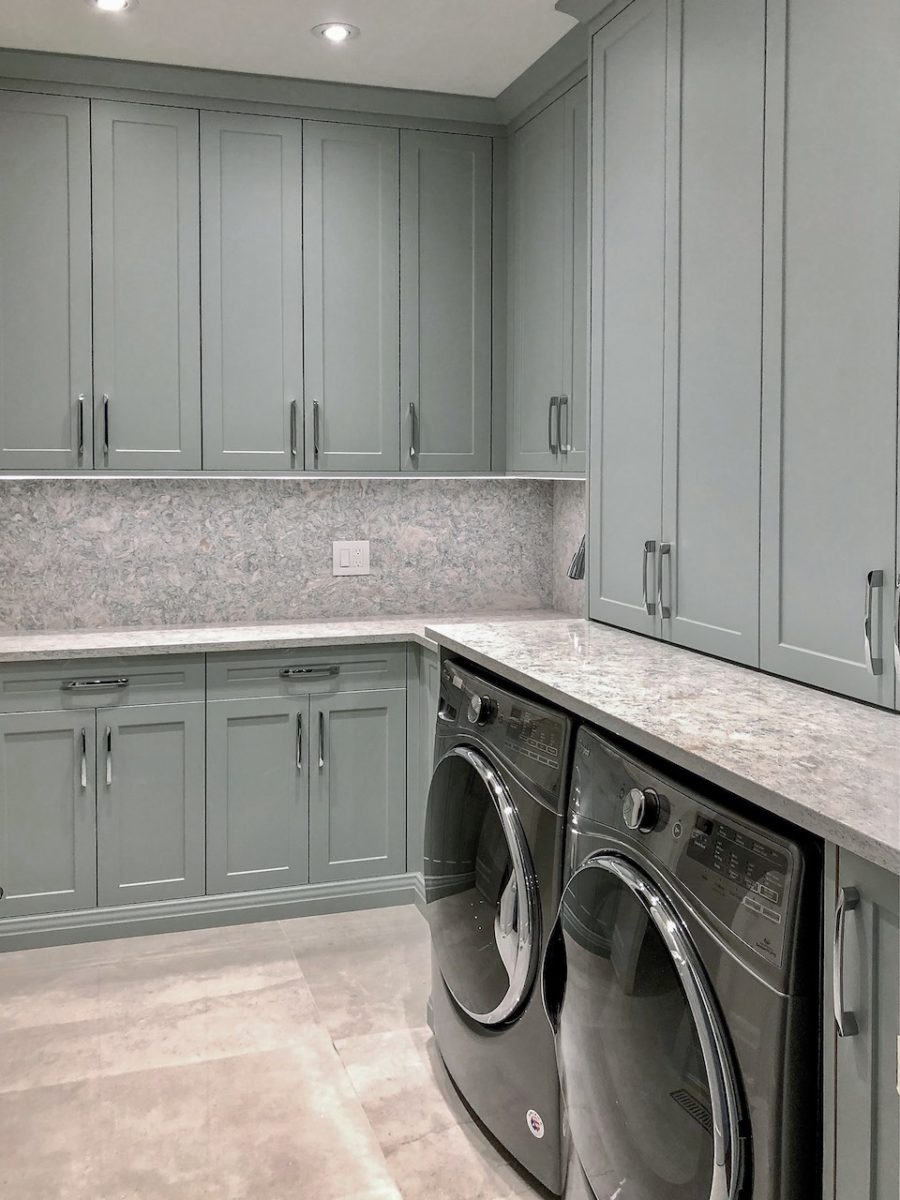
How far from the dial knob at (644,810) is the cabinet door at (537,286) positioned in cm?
187

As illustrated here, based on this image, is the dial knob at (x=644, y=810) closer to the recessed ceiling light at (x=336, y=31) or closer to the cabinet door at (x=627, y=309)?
the cabinet door at (x=627, y=309)

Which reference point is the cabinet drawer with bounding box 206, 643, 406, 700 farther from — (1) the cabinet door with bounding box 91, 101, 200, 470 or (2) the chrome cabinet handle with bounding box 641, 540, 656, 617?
(2) the chrome cabinet handle with bounding box 641, 540, 656, 617

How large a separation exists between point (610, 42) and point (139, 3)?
1221mm

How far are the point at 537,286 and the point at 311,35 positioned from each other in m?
0.96

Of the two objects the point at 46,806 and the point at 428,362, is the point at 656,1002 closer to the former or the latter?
the point at 46,806

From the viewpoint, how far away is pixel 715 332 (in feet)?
7.53

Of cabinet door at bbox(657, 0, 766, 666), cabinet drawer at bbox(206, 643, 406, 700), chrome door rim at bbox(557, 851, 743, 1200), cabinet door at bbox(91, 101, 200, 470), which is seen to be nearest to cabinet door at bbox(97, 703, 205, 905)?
cabinet drawer at bbox(206, 643, 406, 700)

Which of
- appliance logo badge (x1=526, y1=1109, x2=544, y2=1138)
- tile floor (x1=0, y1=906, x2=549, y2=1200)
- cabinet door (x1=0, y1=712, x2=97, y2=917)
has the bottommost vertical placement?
tile floor (x1=0, y1=906, x2=549, y2=1200)

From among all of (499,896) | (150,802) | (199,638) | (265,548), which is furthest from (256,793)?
(499,896)

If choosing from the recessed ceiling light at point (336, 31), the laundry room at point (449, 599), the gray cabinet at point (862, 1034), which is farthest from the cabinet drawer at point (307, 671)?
the gray cabinet at point (862, 1034)

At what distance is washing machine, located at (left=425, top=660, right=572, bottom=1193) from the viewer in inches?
79.6

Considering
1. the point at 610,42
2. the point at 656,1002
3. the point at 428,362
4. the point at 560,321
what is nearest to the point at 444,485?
the point at 428,362

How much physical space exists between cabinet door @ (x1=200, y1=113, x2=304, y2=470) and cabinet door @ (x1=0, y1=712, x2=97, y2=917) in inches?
37.3

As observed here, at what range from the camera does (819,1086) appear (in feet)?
4.26
